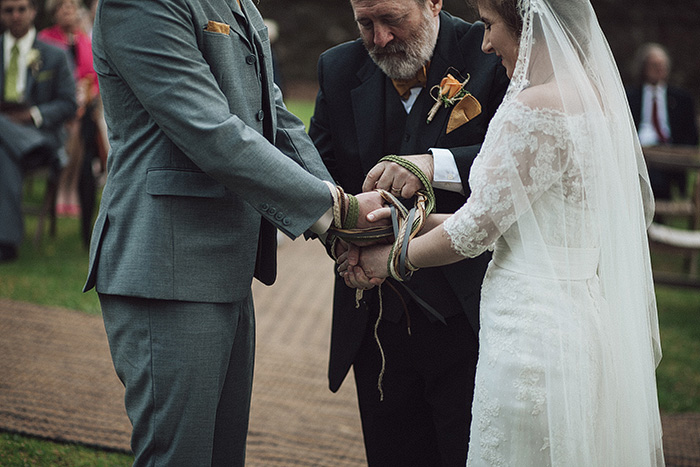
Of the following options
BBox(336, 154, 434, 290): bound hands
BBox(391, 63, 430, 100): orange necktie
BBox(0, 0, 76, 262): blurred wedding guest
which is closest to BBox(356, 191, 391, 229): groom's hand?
BBox(336, 154, 434, 290): bound hands

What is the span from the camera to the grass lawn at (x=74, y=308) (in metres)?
3.76

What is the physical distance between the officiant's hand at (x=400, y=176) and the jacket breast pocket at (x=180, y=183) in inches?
26.1

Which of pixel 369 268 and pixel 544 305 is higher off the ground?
pixel 544 305

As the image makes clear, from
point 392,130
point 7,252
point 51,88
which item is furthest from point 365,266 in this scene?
point 51,88

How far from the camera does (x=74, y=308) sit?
244 inches

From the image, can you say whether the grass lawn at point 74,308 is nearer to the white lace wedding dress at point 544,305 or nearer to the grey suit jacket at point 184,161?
A: the grey suit jacket at point 184,161

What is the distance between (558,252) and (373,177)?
760 millimetres

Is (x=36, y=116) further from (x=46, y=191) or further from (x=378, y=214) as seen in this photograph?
(x=378, y=214)

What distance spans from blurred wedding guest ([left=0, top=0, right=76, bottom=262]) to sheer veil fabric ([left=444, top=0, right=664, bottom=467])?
601 cm

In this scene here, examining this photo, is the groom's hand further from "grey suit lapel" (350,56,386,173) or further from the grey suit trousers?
the grey suit trousers

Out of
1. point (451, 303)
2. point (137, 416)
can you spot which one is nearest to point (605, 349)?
point (451, 303)

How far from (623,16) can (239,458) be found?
19.7 m

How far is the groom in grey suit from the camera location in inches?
81.5

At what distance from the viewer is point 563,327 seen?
7.17 feet
